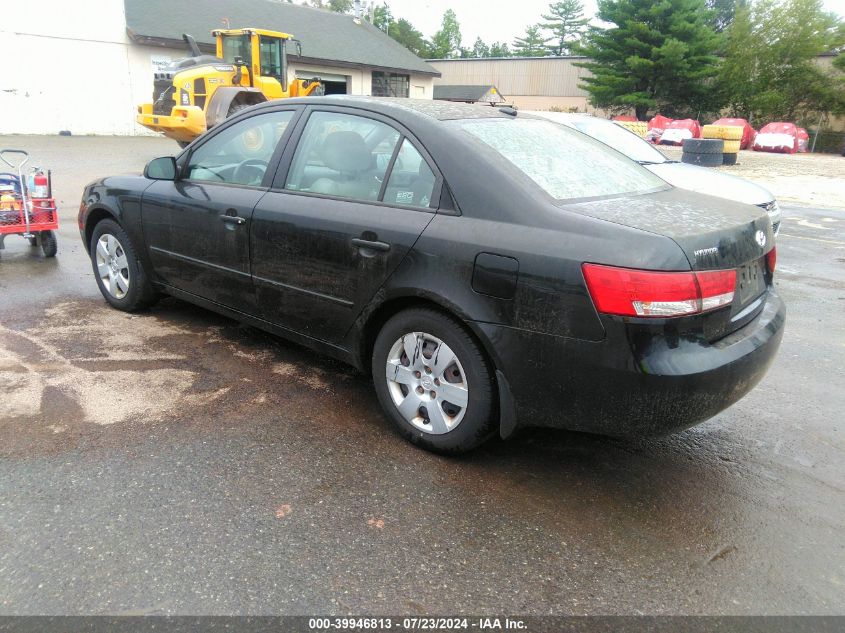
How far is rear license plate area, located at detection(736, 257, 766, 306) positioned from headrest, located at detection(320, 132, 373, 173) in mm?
1904

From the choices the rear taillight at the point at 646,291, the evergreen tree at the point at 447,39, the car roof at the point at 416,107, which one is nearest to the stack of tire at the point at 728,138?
the car roof at the point at 416,107

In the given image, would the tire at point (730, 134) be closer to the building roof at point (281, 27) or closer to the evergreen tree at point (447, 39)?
the building roof at point (281, 27)

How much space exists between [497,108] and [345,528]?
104 inches

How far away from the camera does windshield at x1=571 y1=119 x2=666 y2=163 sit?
8242 millimetres

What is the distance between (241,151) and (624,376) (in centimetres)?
289

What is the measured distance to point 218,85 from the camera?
57.6 ft

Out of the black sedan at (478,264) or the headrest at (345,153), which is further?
the headrest at (345,153)

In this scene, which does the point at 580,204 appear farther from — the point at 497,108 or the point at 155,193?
the point at 155,193

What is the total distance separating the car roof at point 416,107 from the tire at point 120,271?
183 centimetres

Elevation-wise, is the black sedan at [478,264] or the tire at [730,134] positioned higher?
the tire at [730,134]

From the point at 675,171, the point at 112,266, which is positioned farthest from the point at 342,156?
the point at 675,171

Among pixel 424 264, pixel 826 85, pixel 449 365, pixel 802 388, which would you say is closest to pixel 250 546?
pixel 449 365

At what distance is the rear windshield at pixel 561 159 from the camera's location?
3.12m

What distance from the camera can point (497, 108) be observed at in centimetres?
394
